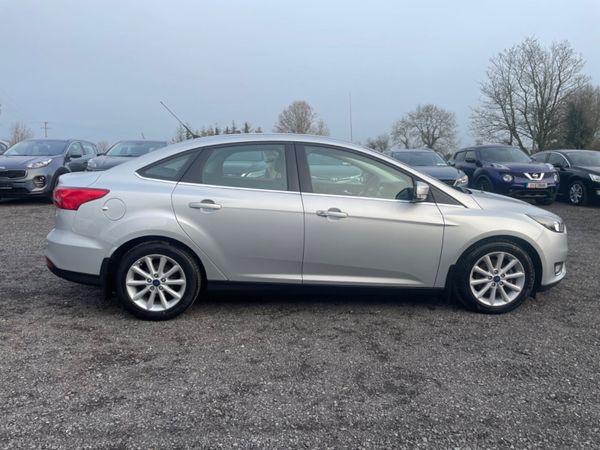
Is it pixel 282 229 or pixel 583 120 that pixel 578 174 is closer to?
pixel 282 229

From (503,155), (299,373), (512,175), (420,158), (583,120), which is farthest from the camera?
(583,120)

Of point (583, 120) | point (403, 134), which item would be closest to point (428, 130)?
point (403, 134)

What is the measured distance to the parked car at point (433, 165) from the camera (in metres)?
11.1

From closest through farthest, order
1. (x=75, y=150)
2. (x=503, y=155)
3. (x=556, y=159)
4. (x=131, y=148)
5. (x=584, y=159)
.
A: (x=131, y=148)
(x=75, y=150)
(x=503, y=155)
(x=584, y=159)
(x=556, y=159)

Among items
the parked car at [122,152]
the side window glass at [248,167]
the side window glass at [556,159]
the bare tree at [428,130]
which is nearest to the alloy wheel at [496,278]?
the side window glass at [248,167]

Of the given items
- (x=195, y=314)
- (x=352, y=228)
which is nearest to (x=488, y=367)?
(x=352, y=228)

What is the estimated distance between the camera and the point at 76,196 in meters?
4.23

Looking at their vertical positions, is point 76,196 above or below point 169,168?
below

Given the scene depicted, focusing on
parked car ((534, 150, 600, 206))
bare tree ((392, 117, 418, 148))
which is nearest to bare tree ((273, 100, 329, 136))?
bare tree ((392, 117, 418, 148))

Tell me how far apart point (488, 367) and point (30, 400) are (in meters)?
2.93

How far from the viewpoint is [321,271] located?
14.2ft

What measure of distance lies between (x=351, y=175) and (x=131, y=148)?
31.2ft

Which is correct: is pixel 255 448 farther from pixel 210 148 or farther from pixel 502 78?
pixel 502 78

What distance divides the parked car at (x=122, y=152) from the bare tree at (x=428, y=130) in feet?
188
